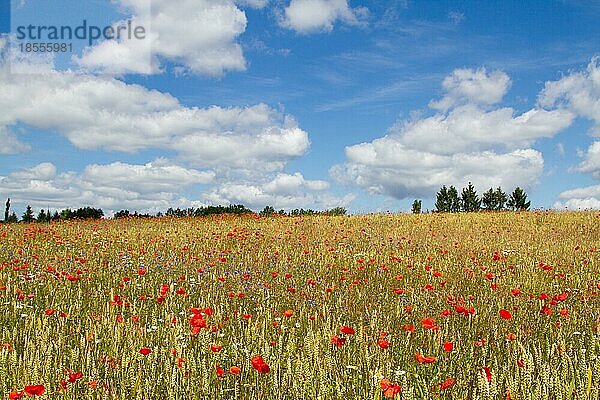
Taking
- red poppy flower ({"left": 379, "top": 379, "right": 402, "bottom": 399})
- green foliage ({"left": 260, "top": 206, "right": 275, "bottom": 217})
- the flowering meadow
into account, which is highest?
green foliage ({"left": 260, "top": 206, "right": 275, "bottom": 217})

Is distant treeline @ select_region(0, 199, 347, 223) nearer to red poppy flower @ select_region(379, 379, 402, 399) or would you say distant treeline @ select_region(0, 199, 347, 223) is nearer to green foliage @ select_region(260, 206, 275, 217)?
green foliage @ select_region(260, 206, 275, 217)

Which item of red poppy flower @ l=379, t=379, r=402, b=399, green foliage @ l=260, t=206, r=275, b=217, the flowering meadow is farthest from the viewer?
green foliage @ l=260, t=206, r=275, b=217

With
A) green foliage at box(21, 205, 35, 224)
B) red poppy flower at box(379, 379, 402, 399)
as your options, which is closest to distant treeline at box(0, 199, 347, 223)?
green foliage at box(21, 205, 35, 224)

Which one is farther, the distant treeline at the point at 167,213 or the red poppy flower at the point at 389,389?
the distant treeline at the point at 167,213

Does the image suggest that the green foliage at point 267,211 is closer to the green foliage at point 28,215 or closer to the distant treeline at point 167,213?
the distant treeline at point 167,213

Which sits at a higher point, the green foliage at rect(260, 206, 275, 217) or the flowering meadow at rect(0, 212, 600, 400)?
the green foliage at rect(260, 206, 275, 217)

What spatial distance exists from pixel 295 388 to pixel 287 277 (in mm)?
4984

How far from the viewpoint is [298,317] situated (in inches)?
226

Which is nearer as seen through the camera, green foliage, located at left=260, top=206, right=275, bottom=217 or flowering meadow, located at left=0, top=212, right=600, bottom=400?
flowering meadow, located at left=0, top=212, right=600, bottom=400

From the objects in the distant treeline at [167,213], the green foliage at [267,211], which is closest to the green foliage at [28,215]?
the distant treeline at [167,213]

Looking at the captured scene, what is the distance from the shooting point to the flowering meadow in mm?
3309

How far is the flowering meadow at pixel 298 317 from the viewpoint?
331 centimetres

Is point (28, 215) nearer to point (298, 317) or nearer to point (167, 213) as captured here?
point (167, 213)

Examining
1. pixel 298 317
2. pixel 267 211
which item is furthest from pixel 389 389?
pixel 267 211
